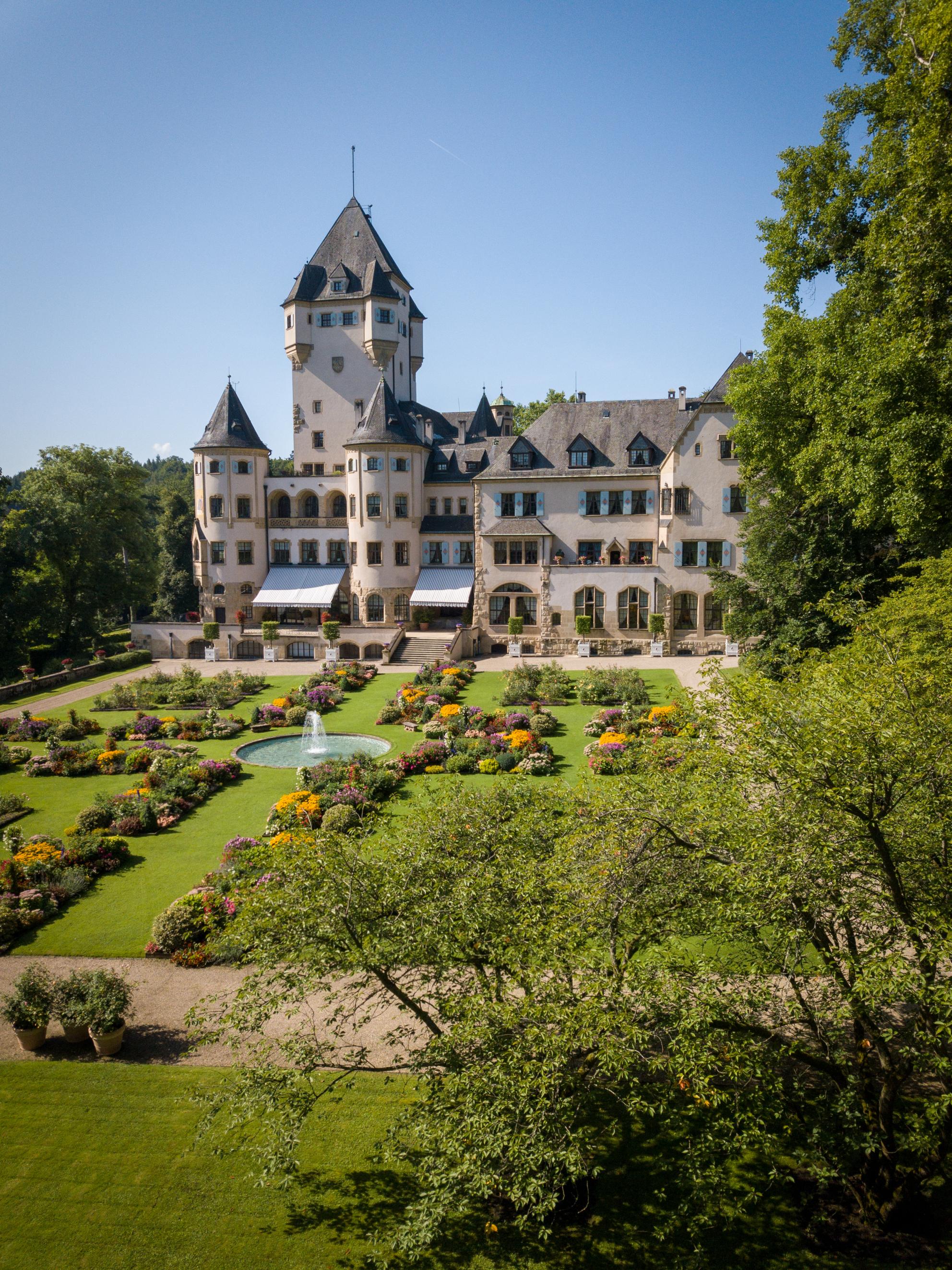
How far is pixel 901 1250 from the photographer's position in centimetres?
944

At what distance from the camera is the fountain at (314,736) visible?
31391 millimetres

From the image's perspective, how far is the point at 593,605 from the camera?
1897 inches

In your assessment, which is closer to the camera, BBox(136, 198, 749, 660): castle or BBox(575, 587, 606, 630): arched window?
BBox(136, 198, 749, 660): castle

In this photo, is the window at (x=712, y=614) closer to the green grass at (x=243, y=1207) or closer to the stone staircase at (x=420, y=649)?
the stone staircase at (x=420, y=649)

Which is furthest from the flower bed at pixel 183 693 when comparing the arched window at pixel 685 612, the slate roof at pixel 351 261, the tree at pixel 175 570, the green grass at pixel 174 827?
the slate roof at pixel 351 261

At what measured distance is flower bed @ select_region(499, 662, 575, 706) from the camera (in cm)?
3591

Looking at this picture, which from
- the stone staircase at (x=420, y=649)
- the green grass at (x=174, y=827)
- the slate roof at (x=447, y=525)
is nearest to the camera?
the green grass at (x=174, y=827)

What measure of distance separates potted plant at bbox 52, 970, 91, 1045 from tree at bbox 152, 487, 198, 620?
169ft

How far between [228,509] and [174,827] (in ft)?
110

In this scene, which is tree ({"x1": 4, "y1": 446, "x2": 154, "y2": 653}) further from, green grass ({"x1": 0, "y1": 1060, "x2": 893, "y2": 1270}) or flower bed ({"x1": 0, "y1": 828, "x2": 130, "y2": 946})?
green grass ({"x1": 0, "y1": 1060, "x2": 893, "y2": 1270})

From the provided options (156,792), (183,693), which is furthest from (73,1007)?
(183,693)

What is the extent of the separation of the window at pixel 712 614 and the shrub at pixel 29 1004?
38779 mm

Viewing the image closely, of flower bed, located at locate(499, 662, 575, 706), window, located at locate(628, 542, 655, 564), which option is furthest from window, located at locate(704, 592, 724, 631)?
flower bed, located at locate(499, 662, 575, 706)

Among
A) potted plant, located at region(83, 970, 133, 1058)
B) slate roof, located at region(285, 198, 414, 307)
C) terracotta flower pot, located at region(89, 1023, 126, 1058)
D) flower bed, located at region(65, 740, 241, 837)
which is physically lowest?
terracotta flower pot, located at region(89, 1023, 126, 1058)
